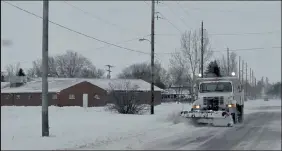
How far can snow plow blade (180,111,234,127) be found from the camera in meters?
21.0

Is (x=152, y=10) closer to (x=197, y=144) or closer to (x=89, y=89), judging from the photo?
(x=197, y=144)

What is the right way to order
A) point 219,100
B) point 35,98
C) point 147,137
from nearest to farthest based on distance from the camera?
point 147,137 → point 219,100 → point 35,98

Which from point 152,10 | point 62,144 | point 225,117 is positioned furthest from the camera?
point 152,10

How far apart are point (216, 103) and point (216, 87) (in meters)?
1.09

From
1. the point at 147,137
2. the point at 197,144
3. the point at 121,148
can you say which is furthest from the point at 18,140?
the point at 197,144

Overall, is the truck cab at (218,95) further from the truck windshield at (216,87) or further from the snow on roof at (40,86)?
the snow on roof at (40,86)

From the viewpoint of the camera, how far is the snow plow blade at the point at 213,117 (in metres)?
21.0

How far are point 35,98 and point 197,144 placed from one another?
49129 mm

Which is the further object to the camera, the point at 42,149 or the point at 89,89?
the point at 89,89

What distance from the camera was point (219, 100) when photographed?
2258cm

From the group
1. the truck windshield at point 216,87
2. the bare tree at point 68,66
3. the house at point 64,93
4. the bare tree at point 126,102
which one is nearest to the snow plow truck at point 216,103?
the truck windshield at point 216,87

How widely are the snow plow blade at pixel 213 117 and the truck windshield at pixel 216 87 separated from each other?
209 cm

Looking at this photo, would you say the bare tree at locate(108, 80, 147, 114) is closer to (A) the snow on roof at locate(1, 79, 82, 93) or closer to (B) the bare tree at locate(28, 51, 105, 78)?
(A) the snow on roof at locate(1, 79, 82, 93)

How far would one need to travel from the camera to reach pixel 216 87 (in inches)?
915
